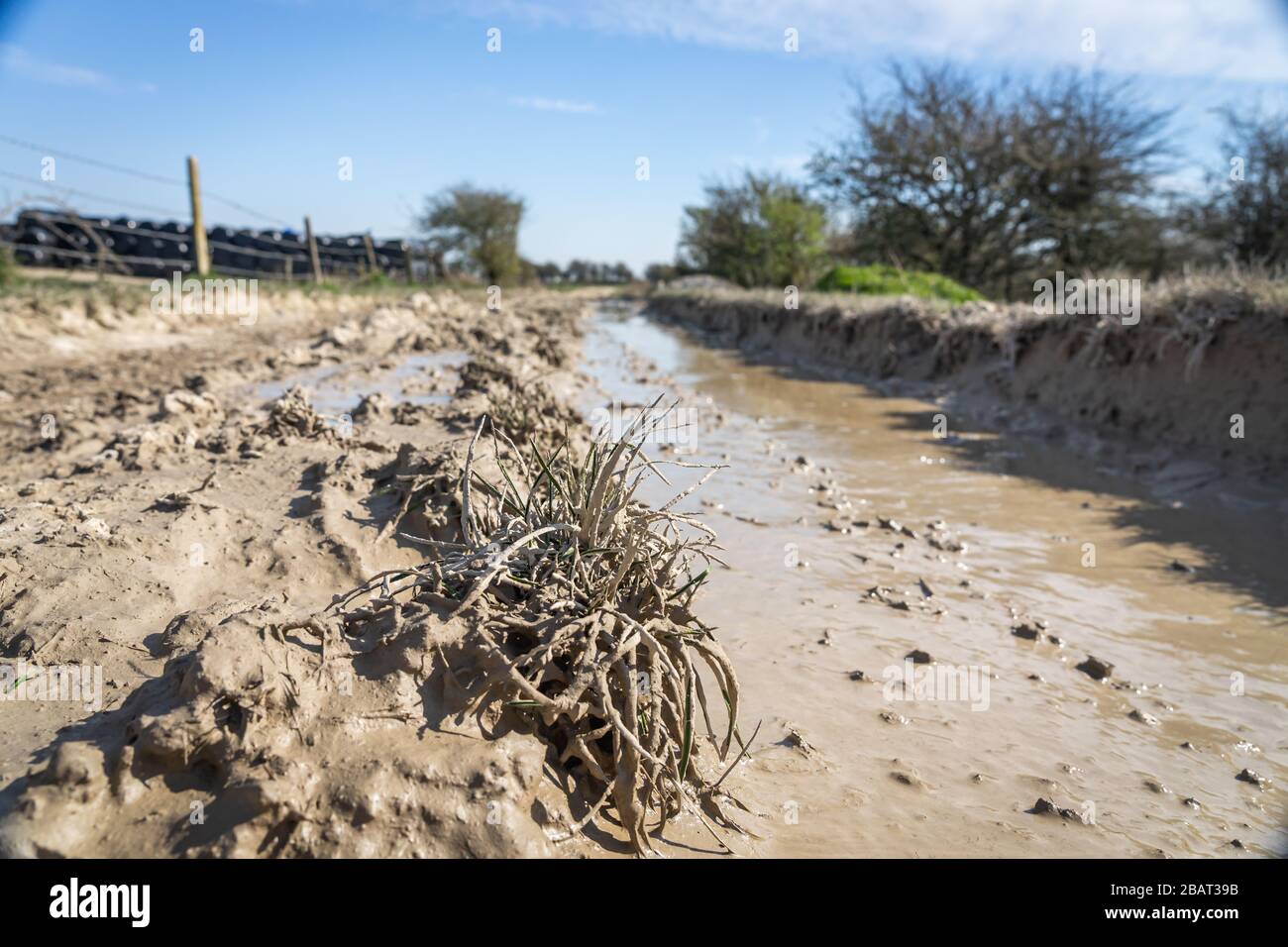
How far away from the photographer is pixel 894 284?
1380 centimetres

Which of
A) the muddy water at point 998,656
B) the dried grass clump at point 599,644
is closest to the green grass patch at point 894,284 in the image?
the muddy water at point 998,656

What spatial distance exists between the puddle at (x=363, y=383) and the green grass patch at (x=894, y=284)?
A: 8126 mm

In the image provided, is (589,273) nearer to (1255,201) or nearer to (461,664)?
(1255,201)

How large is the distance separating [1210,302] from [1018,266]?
14.1 m

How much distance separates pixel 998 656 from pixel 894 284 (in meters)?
12.0

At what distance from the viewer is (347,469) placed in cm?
362

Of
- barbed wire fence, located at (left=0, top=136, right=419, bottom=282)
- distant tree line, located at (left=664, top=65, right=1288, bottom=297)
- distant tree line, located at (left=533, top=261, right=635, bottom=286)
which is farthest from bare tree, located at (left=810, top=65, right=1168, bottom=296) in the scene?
distant tree line, located at (left=533, top=261, right=635, bottom=286)

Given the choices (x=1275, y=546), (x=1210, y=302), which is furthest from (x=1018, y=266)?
(x=1275, y=546)

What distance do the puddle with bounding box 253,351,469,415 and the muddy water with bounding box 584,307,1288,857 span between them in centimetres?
254

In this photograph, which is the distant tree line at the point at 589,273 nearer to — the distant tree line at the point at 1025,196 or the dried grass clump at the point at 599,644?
the distant tree line at the point at 1025,196

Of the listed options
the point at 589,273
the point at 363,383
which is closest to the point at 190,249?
the point at 363,383

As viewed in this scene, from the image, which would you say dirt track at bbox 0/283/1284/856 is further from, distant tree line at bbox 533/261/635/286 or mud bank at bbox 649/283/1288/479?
distant tree line at bbox 533/261/635/286

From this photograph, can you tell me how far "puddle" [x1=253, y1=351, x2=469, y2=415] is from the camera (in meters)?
6.24
